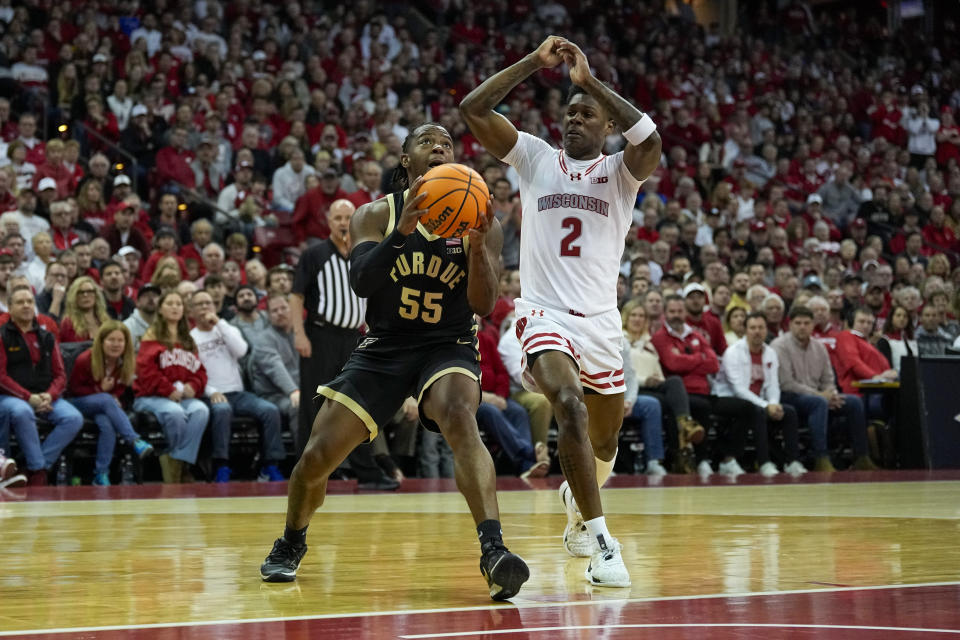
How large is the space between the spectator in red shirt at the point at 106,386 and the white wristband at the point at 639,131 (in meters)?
6.54

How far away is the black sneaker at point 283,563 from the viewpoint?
206 inches

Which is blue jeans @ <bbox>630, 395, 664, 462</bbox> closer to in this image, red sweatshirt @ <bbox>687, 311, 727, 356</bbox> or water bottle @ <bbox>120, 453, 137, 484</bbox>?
red sweatshirt @ <bbox>687, 311, 727, 356</bbox>

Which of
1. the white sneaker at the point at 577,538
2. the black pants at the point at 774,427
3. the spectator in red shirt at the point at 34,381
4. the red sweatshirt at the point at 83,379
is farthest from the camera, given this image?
the black pants at the point at 774,427

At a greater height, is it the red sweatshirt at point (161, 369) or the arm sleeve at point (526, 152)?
the arm sleeve at point (526, 152)

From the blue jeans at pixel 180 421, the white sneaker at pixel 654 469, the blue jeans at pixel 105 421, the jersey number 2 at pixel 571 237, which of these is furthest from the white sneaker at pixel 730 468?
the jersey number 2 at pixel 571 237

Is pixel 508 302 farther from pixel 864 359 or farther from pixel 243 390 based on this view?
pixel 864 359

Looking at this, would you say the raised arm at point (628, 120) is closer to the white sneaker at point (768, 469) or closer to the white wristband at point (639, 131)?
the white wristband at point (639, 131)

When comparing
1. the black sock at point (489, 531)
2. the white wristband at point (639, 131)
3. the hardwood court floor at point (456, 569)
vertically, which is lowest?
the hardwood court floor at point (456, 569)

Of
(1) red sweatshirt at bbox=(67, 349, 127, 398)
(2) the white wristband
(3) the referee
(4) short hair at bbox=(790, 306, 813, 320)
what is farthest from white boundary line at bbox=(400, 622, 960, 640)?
(4) short hair at bbox=(790, 306, 813, 320)

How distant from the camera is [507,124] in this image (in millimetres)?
6164

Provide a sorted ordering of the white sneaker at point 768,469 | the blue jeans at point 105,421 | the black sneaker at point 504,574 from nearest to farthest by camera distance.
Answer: the black sneaker at point 504,574 → the blue jeans at point 105,421 → the white sneaker at point 768,469

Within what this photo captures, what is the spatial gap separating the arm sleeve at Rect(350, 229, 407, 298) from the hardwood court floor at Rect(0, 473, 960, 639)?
1164mm

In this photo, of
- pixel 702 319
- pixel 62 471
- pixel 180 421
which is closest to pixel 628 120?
pixel 180 421

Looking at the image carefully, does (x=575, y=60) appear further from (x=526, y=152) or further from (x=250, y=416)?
(x=250, y=416)
